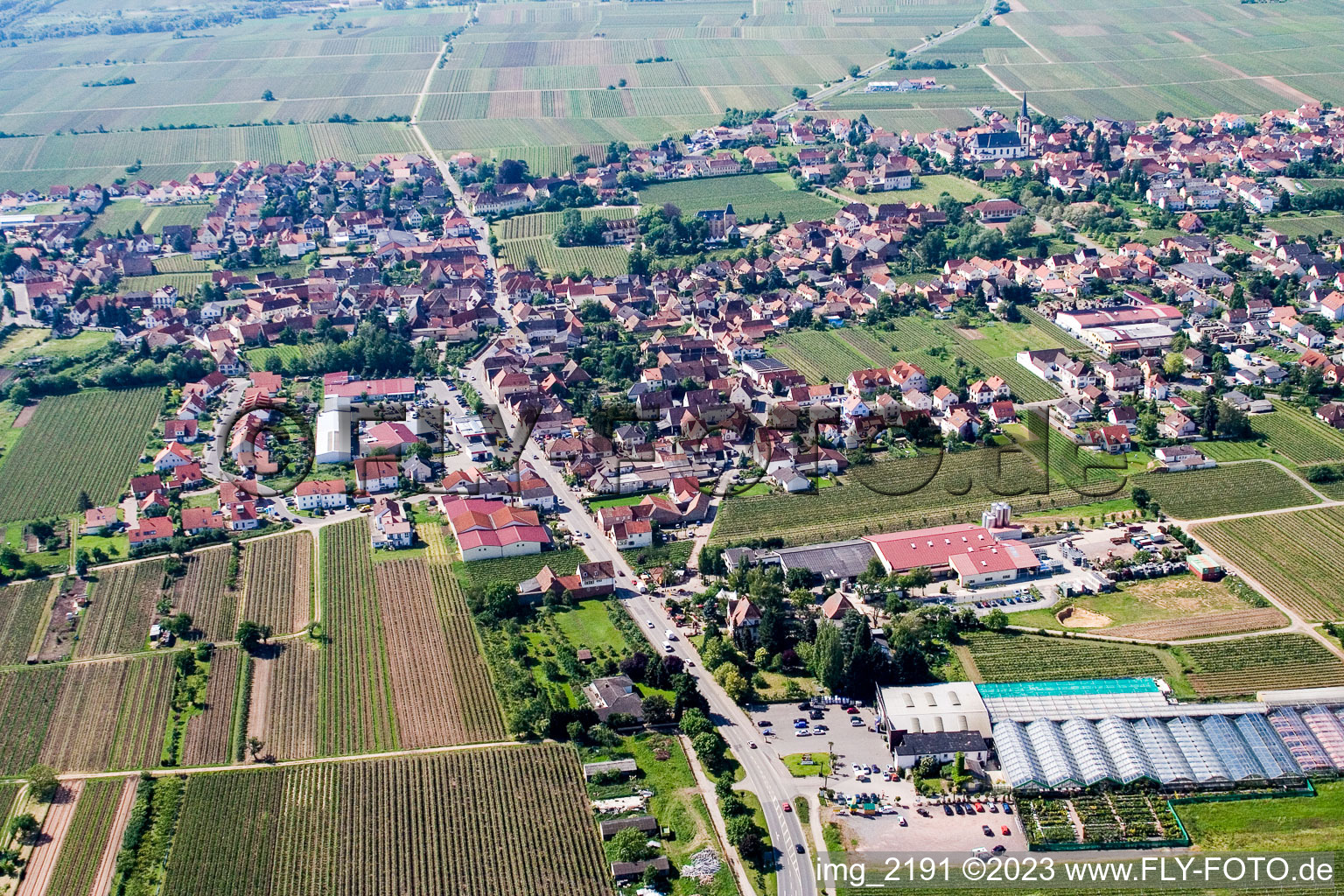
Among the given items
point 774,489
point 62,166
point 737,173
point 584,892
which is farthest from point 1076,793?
point 62,166

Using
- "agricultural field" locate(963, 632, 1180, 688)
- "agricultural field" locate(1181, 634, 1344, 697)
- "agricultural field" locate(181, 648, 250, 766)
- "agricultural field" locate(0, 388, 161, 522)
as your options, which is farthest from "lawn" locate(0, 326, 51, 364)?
"agricultural field" locate(1181, 634, 1344, 697)

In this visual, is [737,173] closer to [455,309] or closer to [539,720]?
[455,309]

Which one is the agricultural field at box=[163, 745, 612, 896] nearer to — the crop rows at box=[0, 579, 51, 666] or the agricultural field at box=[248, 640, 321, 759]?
the agricultural field at box=[248, 640, 321, 759]

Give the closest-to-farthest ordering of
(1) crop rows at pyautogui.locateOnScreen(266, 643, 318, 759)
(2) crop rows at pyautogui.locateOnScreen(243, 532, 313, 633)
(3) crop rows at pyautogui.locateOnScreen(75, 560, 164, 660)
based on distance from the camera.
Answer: (1) crop rows at pyautogui.locateOnScreen(266, 643, 318, 759) < (3) crop rows at pyautogui.locateOnScreen(75, 560, 164, 660) < (2) crop rows at pyautogui.locateOnScreen(243, 532, 313, 633)

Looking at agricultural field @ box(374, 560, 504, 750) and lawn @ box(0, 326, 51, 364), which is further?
lawn @ box(0, 326, 51, 364)

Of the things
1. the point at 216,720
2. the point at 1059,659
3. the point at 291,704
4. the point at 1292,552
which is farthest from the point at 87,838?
the point at 1292,552

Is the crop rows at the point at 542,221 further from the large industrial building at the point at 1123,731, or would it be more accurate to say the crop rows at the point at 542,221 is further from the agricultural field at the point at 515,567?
the large industrial building at the point at 1123,731
